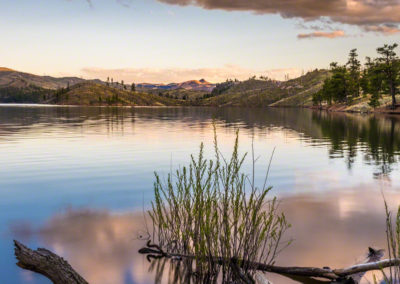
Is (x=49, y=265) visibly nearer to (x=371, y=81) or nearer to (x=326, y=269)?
(x=326, y=269)

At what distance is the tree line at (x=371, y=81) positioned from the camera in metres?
102

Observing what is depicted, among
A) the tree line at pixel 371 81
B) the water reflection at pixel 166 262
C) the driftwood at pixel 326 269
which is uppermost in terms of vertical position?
the tree line at pixel 371 81

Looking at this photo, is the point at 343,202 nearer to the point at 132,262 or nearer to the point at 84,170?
the point at 132,262

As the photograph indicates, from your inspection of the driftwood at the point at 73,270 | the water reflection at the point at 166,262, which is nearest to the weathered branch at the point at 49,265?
the driftwood at the point at 73,270

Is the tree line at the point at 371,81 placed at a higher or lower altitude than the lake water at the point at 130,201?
higher

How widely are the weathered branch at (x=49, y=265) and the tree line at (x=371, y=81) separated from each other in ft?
353

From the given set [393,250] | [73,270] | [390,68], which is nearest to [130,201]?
[73,270]

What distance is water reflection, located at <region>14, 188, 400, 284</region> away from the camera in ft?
33.2

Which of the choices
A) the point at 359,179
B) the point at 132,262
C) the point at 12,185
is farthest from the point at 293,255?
the point at 12,185

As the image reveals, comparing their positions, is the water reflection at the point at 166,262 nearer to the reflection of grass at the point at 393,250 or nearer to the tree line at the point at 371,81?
Answer: the reflection of grass at the point at 393,250

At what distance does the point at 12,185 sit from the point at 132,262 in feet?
41.5

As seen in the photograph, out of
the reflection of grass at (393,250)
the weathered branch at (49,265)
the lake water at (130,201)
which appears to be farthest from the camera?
the lake water at (130,201)

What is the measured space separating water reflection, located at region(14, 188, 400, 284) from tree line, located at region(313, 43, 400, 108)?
316 ft

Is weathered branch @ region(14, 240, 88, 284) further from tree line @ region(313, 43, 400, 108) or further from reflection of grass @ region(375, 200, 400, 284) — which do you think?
tree line @ region(313, 43, 400, 108)
